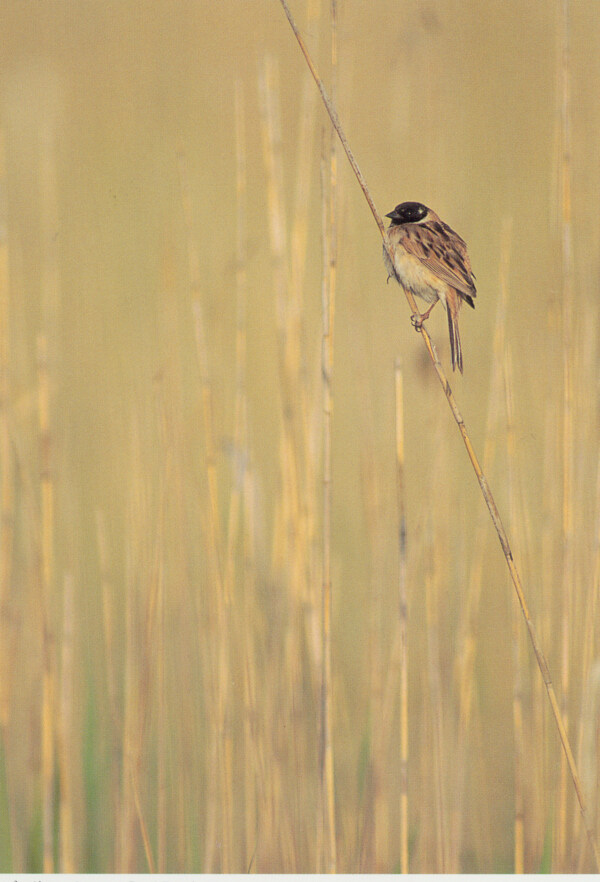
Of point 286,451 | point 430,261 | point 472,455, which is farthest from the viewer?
point 430,261

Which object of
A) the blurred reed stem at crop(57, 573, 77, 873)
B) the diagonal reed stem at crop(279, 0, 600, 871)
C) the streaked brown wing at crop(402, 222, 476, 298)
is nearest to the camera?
the diagonal reed stem at crop(279, 0, 600, 871)

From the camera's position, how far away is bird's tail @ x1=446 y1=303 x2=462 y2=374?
147cm

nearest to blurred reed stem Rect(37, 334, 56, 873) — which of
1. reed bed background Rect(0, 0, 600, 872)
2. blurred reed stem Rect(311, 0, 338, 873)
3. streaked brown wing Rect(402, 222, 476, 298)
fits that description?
reed bed background Rect(0, 0, 600, 872)

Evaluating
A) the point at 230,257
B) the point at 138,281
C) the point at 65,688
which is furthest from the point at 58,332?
the point at 65,688

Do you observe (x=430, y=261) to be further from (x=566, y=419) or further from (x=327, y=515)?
(x=327, y=515)

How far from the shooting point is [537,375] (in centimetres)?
167

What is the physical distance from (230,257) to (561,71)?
2.69ft

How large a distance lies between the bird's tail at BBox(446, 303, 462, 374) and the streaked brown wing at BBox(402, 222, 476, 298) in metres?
0.04

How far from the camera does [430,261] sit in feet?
4.74

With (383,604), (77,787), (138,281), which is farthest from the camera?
(138,281)

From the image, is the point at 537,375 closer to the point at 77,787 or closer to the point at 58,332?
the point at 58,332

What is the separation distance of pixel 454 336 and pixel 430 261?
0.47 feet

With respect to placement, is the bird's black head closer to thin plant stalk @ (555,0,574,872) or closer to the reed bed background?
the reed bed background

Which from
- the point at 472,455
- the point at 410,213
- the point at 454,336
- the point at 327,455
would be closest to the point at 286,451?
the point at 327,455
